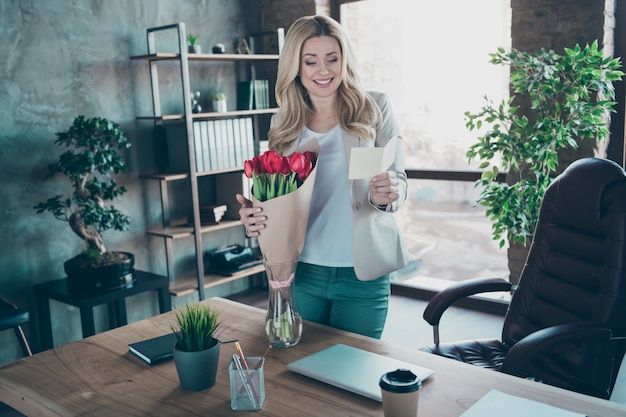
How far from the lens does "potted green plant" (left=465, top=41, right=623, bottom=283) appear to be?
321cm

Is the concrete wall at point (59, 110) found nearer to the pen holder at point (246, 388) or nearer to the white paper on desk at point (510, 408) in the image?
the pen holder at point (246, 388)

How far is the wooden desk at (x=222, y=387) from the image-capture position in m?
1.36

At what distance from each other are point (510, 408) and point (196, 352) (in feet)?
2.36

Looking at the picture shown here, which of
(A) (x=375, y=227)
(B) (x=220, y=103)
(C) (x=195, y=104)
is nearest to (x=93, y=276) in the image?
(C) (x=195, y=104)

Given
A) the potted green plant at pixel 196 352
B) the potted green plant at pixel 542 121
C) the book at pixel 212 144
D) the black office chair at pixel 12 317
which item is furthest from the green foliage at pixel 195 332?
the book at pixel 212 144

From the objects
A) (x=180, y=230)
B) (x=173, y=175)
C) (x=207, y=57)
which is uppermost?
(x=207, y=57)

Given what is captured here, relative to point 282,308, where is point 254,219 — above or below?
above

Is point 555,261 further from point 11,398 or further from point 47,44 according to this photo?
point 47,44

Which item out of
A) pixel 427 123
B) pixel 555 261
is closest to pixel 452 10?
pixel 427 123

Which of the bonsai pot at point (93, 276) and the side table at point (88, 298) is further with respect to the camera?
the bonsai pot at point (93, 276)

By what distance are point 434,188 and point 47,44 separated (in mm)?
2712

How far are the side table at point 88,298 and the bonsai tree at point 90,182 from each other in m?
0.20

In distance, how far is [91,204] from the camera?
11.2 feet

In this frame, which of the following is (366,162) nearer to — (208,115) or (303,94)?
(303,94)
